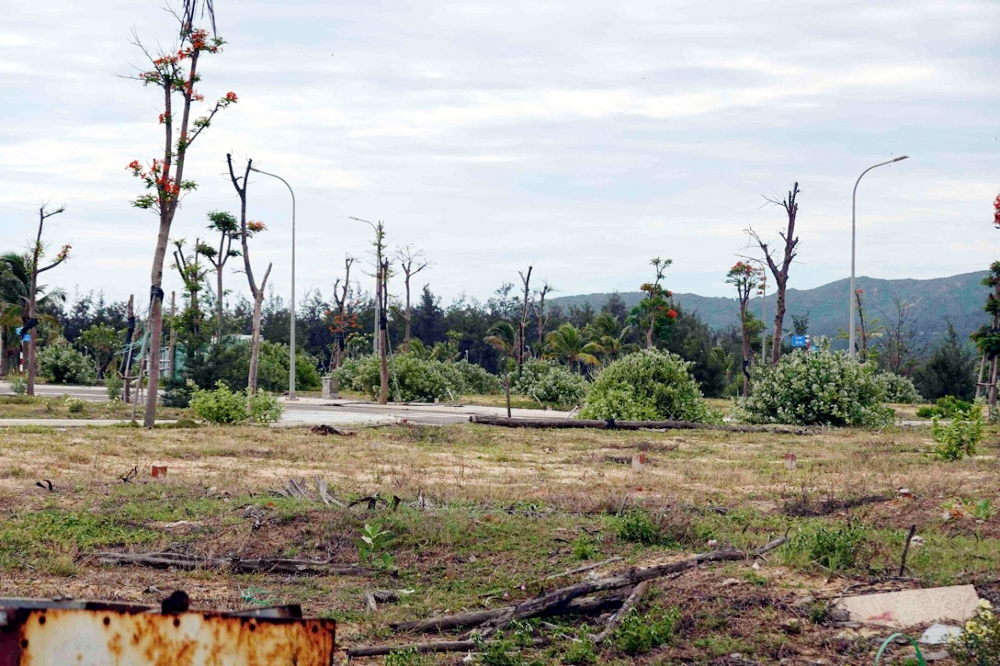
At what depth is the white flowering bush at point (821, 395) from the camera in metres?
25.6

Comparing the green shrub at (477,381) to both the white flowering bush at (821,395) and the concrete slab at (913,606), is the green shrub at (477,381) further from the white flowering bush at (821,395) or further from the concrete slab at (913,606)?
the concrete slab at (913,606)

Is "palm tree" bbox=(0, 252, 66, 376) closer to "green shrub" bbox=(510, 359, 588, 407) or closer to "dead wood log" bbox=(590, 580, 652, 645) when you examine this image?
"green shrub" bbox=(510, 359, 588, 407)

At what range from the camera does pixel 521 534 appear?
28.2 ft

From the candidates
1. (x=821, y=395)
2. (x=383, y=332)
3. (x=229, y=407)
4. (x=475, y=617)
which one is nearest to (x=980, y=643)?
(x=475, y=617)

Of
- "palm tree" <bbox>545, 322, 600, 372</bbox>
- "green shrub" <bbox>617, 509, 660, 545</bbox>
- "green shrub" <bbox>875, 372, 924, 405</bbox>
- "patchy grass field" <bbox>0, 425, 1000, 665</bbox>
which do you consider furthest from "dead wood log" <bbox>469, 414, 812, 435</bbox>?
"palm tree" <bbox>545, 322, 600, 372</bbox>

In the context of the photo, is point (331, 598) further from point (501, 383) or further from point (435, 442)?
point (501, 383)

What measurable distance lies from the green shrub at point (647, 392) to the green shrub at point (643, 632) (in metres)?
19.8

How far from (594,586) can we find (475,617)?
0.78 metres

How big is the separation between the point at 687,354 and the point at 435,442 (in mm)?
38156

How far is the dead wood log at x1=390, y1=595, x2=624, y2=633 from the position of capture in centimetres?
605

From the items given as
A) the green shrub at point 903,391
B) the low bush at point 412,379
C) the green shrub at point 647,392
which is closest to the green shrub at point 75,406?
the low bush at point 412,379

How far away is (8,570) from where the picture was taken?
7512 mm

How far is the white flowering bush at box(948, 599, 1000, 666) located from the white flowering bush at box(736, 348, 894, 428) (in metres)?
21.0

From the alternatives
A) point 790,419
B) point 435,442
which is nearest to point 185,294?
point 435,442
